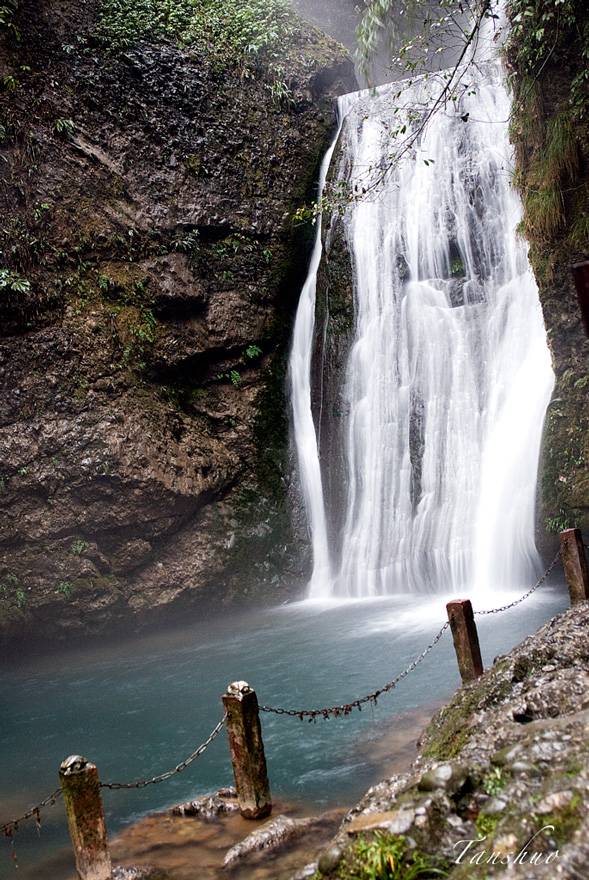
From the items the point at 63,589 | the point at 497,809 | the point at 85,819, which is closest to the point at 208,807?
the point at 85,819

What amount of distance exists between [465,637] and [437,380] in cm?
792

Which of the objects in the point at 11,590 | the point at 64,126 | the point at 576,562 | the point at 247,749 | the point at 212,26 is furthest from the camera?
the point at 212,26

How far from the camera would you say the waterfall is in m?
11.1

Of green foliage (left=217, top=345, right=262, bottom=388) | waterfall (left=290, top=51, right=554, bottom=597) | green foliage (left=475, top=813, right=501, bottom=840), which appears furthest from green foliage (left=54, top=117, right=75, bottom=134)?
green foliage (left=475, top=813, right=501, bottom=840)

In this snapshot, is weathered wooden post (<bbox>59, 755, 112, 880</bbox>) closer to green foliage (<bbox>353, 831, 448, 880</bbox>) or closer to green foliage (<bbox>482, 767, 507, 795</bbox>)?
green foliage (<bbox>353, 831, 448, 880</bbox>)

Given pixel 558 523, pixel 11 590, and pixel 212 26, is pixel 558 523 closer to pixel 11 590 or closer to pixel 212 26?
pixel 11 590

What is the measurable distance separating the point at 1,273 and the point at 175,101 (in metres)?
6.08

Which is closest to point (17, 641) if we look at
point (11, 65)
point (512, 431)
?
point (512, 431)

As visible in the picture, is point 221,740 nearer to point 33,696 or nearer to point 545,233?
point 33,696

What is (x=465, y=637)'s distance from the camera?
5613 millimetres

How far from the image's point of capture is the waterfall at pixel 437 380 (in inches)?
437

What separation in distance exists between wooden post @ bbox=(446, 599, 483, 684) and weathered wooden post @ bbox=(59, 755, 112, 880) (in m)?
3.24

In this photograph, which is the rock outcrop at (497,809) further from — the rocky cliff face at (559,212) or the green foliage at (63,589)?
the green foliage at (63,589)

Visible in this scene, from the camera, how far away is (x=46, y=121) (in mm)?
12203
